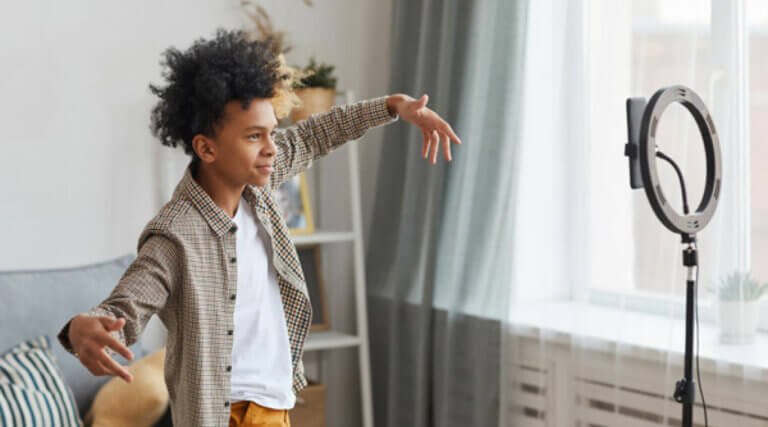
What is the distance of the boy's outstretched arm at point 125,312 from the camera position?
110 centimetres

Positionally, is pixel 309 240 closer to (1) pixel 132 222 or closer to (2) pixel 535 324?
(1) pixel 132 222

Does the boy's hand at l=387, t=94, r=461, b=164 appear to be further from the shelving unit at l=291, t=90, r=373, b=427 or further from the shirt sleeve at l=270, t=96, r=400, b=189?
the shelving unit at l=291, t=90, r=373, b=427

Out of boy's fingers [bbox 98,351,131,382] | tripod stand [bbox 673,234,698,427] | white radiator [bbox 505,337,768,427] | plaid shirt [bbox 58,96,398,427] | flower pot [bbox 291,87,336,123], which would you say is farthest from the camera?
flower pot [bbox 291,87,336,123]

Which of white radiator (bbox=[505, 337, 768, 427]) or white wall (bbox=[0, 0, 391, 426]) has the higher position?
white wall (bbox=[0, 0, 391, 426])

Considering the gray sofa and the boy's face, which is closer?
the boy's face

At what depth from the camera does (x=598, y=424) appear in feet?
7.16

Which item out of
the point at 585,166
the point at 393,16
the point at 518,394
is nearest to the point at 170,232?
Answer: the point at 585,166

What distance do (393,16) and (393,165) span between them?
51 cm

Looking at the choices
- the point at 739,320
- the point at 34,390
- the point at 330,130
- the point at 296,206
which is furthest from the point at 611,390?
the point at 34,390

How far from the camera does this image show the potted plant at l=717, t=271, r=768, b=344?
1899 mm

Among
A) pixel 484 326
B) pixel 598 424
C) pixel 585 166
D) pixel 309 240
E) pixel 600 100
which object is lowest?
pixel 598 424

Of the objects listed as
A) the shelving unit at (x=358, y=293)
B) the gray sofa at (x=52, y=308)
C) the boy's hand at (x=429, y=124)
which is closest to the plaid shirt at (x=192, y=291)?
the boy's hand at (x=429, y=124)

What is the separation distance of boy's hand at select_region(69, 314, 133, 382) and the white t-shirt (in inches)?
12.8

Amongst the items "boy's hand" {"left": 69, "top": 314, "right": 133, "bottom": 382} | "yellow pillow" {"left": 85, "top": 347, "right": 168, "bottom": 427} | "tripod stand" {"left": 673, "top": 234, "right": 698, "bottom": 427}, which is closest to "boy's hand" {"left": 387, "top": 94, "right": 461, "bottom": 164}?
"tripod stand" {"left": 673, "top": 234, "right": 698, "bottom": 427}
